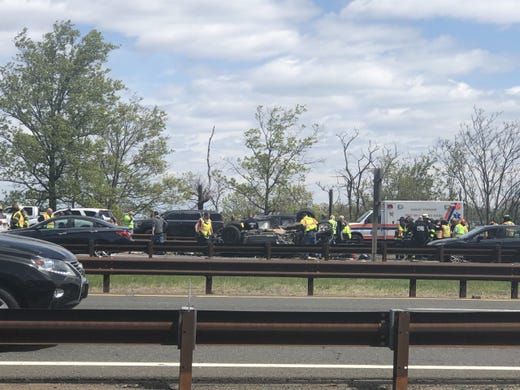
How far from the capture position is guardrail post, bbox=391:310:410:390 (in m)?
6.39

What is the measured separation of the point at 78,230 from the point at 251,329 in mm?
22196

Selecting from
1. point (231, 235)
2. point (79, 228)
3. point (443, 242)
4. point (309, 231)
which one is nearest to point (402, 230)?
point (443, 242)

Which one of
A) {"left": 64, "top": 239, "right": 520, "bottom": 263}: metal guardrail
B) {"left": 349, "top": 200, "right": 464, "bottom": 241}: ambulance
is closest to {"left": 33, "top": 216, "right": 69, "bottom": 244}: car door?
{"left": 64, "top": 239, "right": 520, "bottom": 263}: metal guardrail

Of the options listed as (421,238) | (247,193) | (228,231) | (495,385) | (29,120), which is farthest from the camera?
(247,193)

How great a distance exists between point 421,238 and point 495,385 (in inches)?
891

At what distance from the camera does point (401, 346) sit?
6.39 m

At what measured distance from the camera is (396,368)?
6449 mm

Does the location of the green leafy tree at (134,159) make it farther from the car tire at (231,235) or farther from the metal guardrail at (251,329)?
the metal guardrail at (251,329)

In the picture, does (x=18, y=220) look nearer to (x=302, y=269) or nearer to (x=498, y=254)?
(x=302, y=269)

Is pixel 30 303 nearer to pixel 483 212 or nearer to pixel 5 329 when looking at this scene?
pixel 5 329

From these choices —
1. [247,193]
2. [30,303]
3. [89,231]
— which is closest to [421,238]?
[89,231]

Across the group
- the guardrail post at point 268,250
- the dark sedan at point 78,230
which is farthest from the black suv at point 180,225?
the guardrail post at point 268,250

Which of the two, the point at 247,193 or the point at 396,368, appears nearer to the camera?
the point at 396,368

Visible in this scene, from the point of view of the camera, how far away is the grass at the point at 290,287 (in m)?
16.2
